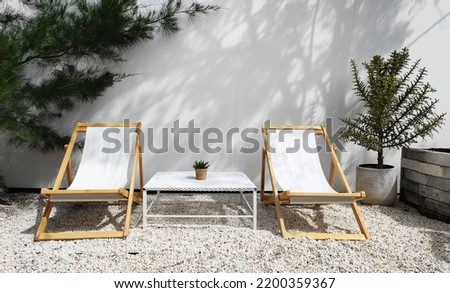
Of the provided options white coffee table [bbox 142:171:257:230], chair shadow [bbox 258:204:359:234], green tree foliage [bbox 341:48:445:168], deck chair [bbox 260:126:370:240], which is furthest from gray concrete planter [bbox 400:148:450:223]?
white coffee table [bbox 142:171:257:230]

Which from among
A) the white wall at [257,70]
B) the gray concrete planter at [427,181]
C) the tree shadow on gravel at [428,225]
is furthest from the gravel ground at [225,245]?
the white wall at [257,70]

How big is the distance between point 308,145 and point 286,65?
3.52 feet

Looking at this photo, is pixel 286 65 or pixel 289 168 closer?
pixel 289 168

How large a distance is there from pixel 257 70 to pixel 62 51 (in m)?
2.03

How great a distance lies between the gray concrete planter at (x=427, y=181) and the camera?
3.43 meters

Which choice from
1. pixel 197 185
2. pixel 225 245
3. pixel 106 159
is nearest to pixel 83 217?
pixel 106 159

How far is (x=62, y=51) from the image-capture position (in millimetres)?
3836

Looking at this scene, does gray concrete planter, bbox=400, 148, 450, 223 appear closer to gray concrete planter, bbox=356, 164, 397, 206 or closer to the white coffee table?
gray concrete planter, bbox=356, 164, 397, 206

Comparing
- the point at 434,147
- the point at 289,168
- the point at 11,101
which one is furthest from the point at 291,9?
the point at 11,101

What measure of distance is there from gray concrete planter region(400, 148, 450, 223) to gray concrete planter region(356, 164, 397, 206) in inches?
6.7

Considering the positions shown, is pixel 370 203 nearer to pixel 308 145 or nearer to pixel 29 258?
pixel 308 145

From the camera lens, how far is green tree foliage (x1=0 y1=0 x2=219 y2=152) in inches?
137

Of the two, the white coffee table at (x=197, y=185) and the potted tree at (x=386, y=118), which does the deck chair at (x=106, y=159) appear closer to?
the white coffee table at (x=197, y=185)
